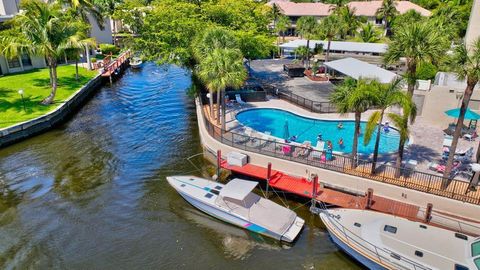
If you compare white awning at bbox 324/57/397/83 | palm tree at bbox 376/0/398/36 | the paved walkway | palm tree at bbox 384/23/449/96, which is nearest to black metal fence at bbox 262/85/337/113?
the paved walkway

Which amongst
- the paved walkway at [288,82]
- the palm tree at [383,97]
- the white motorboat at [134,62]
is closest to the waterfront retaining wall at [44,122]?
the white motorboat at [134,62]

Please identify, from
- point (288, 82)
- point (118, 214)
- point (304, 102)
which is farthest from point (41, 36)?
point (288, 82)

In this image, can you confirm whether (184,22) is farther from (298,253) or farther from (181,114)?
(298,253)

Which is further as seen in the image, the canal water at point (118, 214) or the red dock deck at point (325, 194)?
the red dock deck at point (325, 194)

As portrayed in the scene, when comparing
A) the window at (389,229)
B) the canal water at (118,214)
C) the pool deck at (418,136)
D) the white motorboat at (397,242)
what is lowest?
the canal water at (118,214)

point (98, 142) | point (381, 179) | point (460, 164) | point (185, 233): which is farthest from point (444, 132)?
point (98, 142)

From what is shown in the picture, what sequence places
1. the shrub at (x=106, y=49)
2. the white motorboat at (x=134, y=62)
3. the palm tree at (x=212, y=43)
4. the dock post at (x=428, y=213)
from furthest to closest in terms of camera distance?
the shrub at (x=106, y=49), the white motorboat at (x=134, y=62), the palm tree at (x=212, y=43), the dock post at (x=428, y=213)

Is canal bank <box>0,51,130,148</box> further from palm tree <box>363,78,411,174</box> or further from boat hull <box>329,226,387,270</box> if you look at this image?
palm tree <box>363,78,411,174</box>

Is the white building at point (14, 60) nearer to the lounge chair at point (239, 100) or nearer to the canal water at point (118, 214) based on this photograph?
the canal water at point (118, 214)
